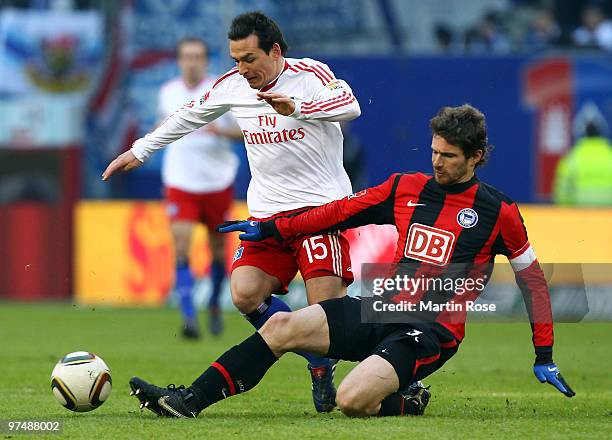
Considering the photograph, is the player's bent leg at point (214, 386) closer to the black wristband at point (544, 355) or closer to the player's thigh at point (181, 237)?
the black wristband at point (544, 355)

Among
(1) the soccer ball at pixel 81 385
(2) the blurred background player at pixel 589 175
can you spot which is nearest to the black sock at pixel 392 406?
(1) the soccer ball at pixel 81 385

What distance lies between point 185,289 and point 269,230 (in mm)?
4427

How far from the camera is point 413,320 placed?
688 centimetres

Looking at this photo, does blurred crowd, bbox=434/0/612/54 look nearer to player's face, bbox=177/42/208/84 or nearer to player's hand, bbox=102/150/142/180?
player's face, bbox=177/42/208/84

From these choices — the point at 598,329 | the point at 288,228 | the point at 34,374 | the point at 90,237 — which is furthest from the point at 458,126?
the point at 90,237

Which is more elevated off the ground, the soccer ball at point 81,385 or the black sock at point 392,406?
the soccer ball at point 81,385

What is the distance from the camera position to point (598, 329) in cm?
1386

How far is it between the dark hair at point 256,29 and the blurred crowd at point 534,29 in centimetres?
985

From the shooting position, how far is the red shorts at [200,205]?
467 inches

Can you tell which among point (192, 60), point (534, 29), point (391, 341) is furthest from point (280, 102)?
point (534, 29)

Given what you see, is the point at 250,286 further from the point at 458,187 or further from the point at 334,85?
the point at 458,187

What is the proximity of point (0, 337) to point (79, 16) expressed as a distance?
7.16 meters

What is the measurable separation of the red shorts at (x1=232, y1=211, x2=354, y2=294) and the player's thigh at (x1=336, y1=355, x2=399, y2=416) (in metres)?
0.94

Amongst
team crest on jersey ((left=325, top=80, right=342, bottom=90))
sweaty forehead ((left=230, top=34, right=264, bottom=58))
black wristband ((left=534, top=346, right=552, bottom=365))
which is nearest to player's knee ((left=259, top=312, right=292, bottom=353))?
black wristband ((left=534, top=346, right=552, bottom=365))
